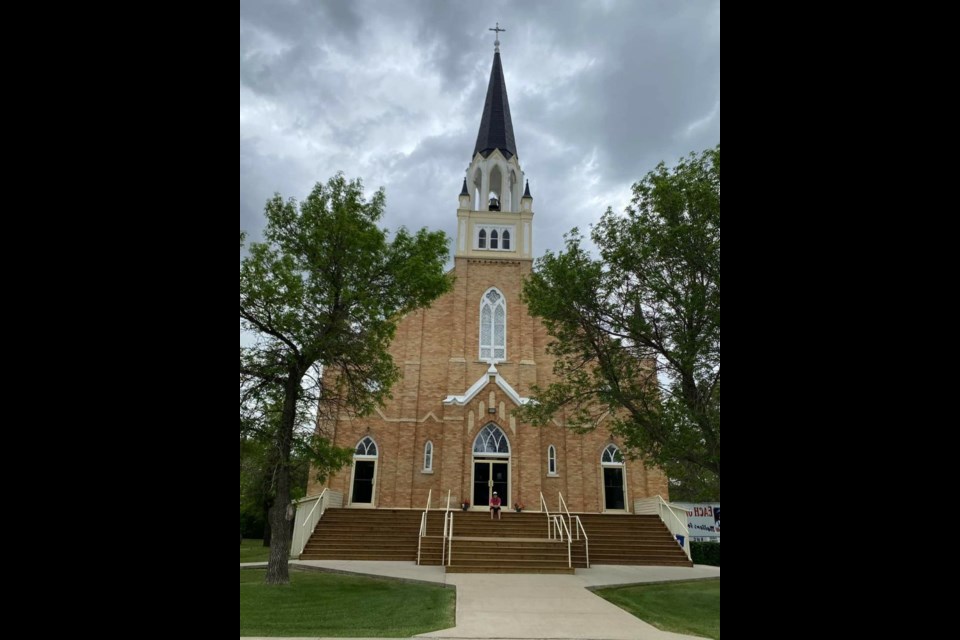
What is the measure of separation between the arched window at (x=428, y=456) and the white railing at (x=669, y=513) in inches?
329

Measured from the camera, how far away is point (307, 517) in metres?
18.9

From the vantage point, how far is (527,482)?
2336 centimetres

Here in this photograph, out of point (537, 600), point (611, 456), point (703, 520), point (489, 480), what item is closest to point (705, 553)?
point (703, 520)

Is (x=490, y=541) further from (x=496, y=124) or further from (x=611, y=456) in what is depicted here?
(x=496, y=124)

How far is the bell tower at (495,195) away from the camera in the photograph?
28.9 metres

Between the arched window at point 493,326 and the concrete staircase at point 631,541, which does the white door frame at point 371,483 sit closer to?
the arched window at point 493,326

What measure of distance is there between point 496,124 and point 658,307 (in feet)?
80.6

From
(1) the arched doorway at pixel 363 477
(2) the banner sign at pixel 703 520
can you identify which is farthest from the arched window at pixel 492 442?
(2) the banner sign at pixel 703 520

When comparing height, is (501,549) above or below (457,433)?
below

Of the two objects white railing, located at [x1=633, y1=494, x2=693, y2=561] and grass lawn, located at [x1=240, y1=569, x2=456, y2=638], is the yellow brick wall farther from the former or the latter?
grass lawn, located at [x1=240, y1=569, x2=456, y2=638]

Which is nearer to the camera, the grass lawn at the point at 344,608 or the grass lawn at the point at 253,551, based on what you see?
the grass lawn at the point at 344,608
